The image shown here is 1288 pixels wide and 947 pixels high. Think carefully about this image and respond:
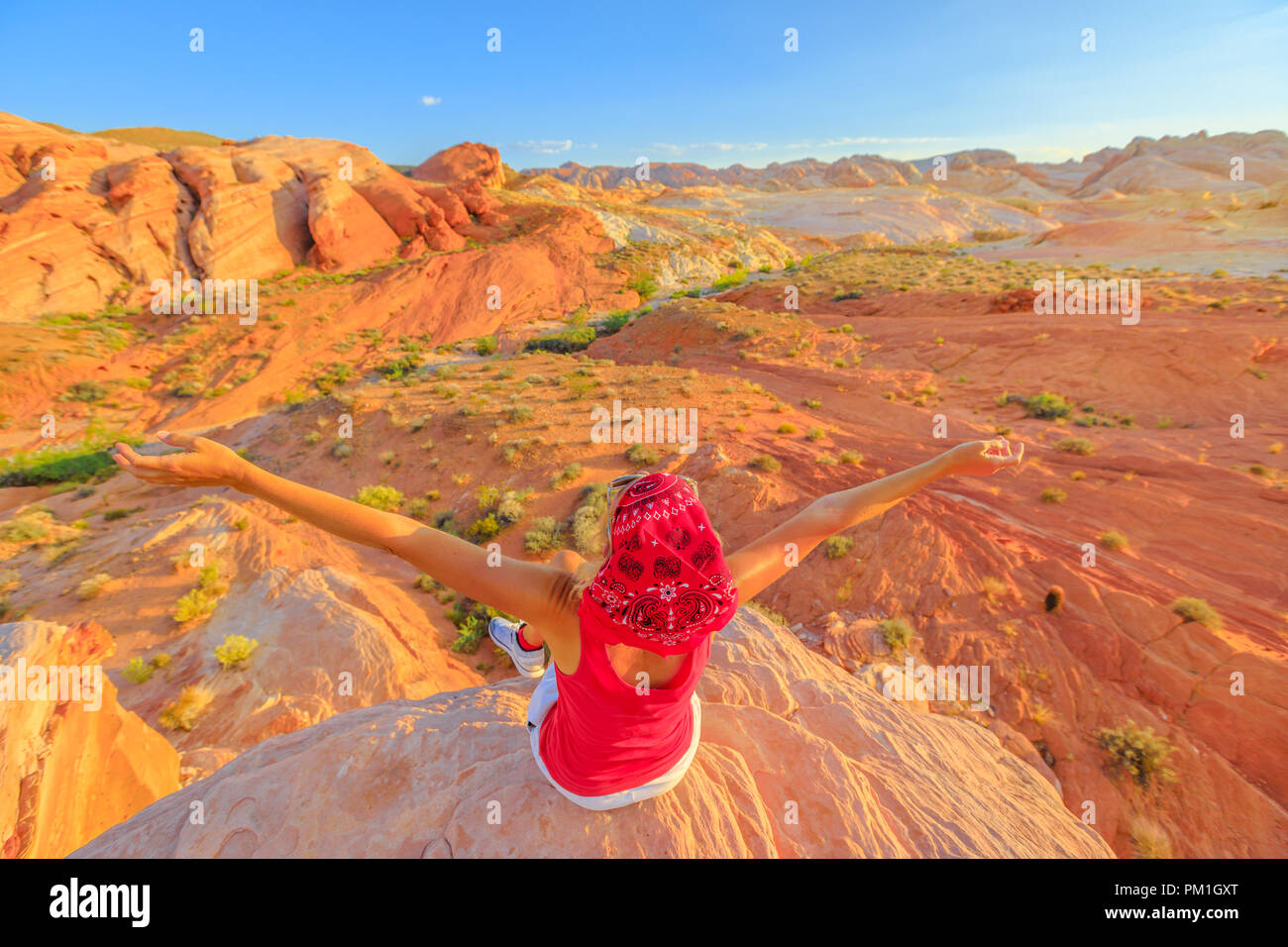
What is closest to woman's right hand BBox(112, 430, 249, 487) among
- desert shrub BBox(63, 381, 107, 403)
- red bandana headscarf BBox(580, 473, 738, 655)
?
red bandana headscarf BBox(580, 473, 738, 655)

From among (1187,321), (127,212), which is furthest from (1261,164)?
(127,212)

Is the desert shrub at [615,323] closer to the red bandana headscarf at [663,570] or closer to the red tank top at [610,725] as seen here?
the red tank top at [610,725]

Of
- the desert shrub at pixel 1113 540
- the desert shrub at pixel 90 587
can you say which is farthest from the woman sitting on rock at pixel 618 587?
the desert shrub at pixel 90 587

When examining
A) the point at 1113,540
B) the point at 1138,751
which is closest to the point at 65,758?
the point at 1138,751

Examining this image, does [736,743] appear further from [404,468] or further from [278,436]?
[278,436]

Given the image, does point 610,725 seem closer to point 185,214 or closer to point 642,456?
point 642,456
